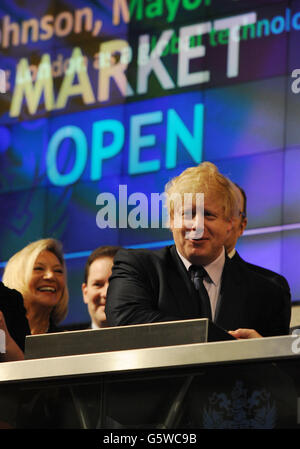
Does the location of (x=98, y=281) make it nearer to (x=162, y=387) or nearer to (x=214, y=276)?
(x=214, y=276)

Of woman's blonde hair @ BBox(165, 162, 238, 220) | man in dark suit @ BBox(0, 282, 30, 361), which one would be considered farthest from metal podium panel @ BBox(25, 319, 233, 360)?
woman's blonde hair @ BBox(165, 162, 238, 220)

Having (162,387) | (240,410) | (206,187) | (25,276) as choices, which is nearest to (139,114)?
(25,276)

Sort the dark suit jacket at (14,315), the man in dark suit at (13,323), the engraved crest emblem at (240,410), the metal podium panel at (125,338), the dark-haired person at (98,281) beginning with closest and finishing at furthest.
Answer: the engraved crest emblem at (240,410), the metal podium panel at (125,338), the man in dark suit at (13,323), the dark suit jacket at (14,315), the dark-haired person at (98,281)

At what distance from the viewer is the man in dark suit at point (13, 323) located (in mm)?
2732

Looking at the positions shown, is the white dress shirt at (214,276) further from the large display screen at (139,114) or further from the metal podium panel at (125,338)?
the large display screen at (139,114)

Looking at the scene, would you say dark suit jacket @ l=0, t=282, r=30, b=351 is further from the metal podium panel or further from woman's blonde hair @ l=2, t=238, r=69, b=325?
woman's blonde hair @ l=2, t=238, r=69, b=325

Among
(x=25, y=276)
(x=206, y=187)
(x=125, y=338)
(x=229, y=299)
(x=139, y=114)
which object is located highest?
(x=139, y=114)

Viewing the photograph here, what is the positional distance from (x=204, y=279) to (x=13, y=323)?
637 mm

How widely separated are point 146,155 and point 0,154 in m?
1.91

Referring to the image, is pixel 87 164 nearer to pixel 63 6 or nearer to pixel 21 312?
pixel 63 6

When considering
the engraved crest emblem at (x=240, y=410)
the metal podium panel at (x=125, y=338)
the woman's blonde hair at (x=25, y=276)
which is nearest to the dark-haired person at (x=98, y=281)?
the woman's blonde hair at (x=25, y=276)

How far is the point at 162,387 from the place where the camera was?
89.0 inches
